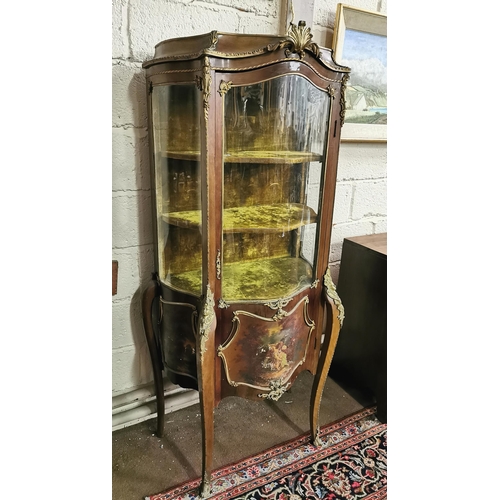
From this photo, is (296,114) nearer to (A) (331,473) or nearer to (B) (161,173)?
(B) (161,173)

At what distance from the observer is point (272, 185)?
1201 mm

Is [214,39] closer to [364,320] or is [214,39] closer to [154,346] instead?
[154,346]

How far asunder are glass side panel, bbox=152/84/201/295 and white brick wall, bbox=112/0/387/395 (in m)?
0.11

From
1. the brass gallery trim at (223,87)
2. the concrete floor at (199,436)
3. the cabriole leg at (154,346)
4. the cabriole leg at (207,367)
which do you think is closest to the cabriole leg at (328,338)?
the concrete floor at (199,436)

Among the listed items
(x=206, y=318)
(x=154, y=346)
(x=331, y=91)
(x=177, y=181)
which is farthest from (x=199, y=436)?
(x=331, y=91)

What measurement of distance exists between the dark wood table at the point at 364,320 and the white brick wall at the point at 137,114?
2.66 ft

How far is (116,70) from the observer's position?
119 centimetres

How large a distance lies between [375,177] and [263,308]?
0.98 meters

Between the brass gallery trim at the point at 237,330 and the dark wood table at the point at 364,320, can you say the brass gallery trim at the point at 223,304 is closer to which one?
the brass gallery trim at the point at 237,330

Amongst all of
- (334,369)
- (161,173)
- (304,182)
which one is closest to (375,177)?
(304,182)

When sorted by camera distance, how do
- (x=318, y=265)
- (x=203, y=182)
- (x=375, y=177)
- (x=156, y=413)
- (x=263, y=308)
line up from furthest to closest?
(x=375, y=177)
(x=156, y=413)
(x=318, y=265)
(x=263, y=308)
(x=203, y=182)

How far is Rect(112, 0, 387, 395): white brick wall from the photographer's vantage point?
3.90ft

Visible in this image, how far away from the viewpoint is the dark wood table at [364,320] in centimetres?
158

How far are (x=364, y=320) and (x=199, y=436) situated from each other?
0.78 metres
